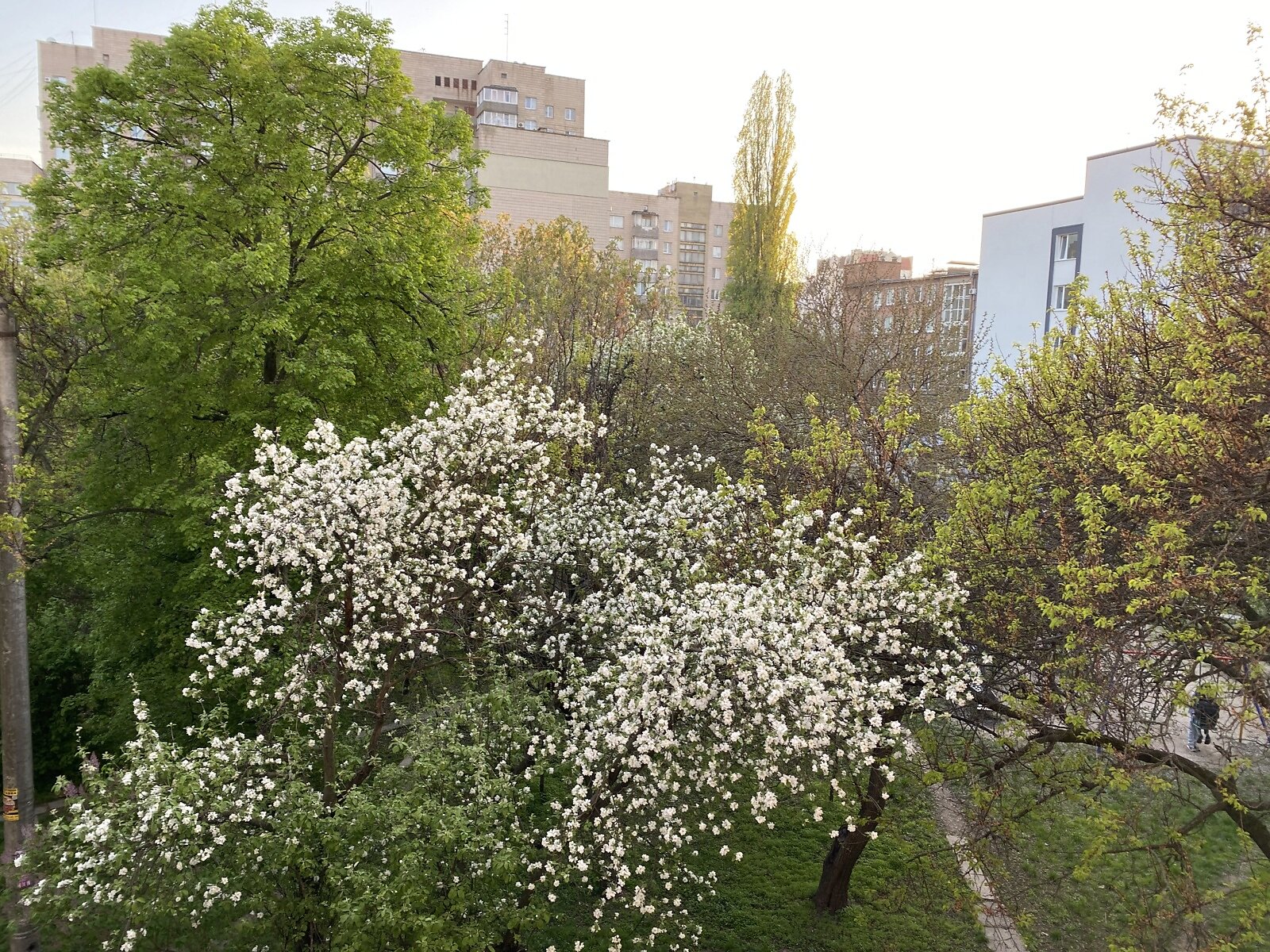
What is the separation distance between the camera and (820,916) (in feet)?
39.8

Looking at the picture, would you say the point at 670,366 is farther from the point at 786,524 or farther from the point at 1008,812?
the point at 1008,812

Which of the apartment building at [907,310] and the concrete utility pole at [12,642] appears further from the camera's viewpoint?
the apartment building at [907,310]

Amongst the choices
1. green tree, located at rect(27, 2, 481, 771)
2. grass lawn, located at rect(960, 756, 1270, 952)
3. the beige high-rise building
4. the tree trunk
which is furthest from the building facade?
the beige high-rise building

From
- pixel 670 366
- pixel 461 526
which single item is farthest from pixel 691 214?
pixel 461 526

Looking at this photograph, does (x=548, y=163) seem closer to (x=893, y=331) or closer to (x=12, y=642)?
(x=893, y=331)

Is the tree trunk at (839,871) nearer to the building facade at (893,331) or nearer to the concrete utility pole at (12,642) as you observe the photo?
the building facade at (893,331)

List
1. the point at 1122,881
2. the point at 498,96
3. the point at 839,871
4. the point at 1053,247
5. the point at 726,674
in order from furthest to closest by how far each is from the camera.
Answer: the point at 498,96 < the point at 1053,247 < the point at 1122,881 < the point at 839,871 < the point at 726,674

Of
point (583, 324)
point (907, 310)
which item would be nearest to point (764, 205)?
point (907, 310)

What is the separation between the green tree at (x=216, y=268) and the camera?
13.1 m

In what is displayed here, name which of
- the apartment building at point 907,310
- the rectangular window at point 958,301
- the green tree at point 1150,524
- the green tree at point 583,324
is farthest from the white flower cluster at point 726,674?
the rectangular window at point 958,301

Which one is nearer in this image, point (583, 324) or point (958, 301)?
point (583, 324)

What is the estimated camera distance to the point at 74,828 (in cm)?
766

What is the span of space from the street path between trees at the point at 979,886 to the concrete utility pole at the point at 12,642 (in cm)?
1091

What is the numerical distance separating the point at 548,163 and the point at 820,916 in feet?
166
